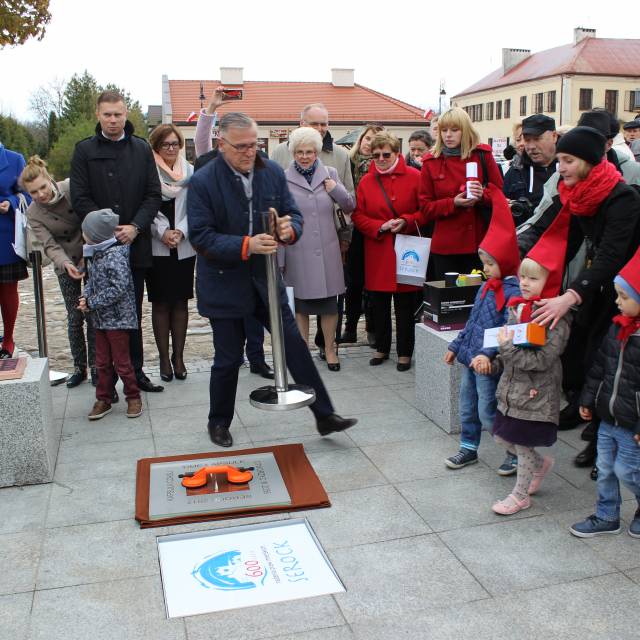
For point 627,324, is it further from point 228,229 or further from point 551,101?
point 551,101

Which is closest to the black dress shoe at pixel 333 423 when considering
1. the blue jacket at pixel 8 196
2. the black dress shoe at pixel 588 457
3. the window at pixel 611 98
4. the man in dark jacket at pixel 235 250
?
the man in dark jacket at pixel 235 250

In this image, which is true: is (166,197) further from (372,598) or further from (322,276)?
(372,598)

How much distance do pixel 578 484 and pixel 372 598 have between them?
167cm

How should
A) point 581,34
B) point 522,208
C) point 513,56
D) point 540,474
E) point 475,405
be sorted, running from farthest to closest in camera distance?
point 513,56 → point 581,34 → point 522,208 → point 475,405 → point 540,474

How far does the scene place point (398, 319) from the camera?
6.83m

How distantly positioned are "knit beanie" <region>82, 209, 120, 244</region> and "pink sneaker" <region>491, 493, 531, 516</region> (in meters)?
3.16

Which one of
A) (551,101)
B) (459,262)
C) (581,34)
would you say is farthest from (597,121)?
(581,34)

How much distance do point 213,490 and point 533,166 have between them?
3.55 m

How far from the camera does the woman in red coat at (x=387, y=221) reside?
662 centimetres

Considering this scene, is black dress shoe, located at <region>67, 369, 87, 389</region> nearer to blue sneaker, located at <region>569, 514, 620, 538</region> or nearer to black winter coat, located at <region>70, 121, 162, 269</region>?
black winter coat, located at <region>70, 121, 162, 269</region>

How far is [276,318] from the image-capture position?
4691 millimetres

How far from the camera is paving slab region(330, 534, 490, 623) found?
3221 millimetres

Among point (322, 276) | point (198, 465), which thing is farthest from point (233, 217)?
point (322, 276)

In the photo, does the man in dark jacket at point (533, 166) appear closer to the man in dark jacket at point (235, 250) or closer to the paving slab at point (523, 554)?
the man in dark jacket at point (235, 250)
